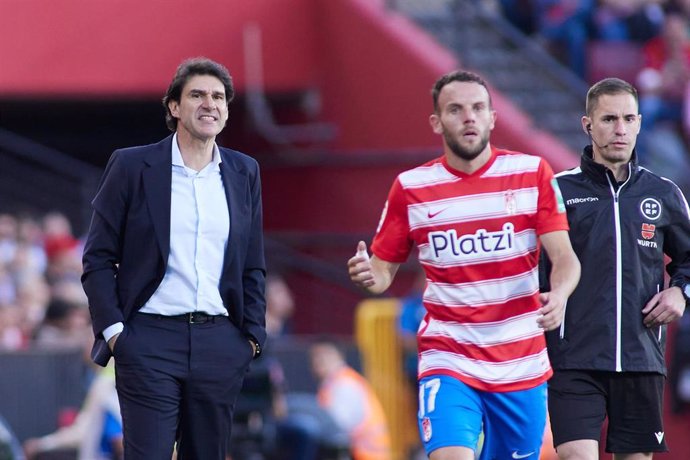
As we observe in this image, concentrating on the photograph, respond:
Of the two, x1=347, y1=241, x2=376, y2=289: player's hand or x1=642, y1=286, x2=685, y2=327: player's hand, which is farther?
x1=642, y1=286, x2=685, y2=327: player's hand

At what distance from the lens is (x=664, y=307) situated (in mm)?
8039

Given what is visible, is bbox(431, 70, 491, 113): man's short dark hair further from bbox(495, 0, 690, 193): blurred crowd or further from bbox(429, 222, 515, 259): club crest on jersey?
bbox(495, 0, 690, 193): blurred crowd

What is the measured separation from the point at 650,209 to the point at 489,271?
109 cm

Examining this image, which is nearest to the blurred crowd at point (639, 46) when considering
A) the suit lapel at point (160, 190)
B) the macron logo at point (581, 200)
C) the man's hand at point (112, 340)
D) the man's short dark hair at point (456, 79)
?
the macron logo at point (581, 200)

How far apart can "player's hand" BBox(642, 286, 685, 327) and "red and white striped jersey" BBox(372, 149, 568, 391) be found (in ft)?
2.22

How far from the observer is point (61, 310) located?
47.3ft

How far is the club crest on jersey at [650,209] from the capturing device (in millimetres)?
8180

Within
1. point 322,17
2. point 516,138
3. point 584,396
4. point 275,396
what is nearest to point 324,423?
point 275,396

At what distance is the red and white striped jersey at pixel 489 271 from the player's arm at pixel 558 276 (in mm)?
70

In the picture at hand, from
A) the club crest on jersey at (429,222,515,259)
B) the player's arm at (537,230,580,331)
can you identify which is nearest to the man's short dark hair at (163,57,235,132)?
the club crest on jersey at (429,222,515,259)

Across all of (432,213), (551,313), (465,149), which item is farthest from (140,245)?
(551,313)

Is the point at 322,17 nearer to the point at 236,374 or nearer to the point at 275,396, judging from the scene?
the point at 275,396

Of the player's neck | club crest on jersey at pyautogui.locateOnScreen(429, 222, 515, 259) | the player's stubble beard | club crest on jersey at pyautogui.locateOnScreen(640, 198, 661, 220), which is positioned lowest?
club crest on jersey at pyautogui.locateOnScreen(429, 222, 515, 259)

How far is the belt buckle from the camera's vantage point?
7.48 m
